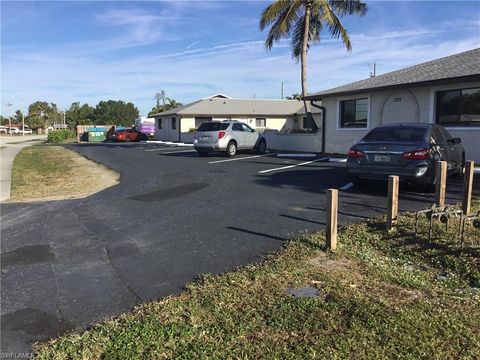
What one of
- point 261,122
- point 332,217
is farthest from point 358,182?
point 261,122

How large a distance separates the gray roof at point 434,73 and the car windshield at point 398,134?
18.9 ft

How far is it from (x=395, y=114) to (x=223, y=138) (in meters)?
7.18

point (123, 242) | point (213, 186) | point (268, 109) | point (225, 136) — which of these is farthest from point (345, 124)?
point (268, 109)

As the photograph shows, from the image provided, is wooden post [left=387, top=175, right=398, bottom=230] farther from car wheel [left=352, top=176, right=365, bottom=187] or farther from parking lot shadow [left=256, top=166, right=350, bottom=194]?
car wheel [left=352, top=176, right=365, bottom=187]

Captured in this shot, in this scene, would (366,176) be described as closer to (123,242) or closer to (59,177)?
(123,242)

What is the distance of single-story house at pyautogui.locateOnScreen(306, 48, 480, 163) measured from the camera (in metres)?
14.8

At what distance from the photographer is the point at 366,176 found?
9445 mm

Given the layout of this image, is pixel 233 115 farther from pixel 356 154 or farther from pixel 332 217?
pixel 332 217

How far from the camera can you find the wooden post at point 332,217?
18.2 ft

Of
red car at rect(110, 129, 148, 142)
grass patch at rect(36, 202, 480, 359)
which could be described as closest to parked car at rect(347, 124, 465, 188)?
grass patch at rect(36, 202, 480, 359)

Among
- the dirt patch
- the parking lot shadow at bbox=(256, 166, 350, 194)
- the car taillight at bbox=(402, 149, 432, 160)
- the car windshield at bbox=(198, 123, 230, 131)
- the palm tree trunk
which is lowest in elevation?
the dirt patch

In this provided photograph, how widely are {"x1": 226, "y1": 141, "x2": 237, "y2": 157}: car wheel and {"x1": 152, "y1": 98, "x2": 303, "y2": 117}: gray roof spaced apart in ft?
62.4

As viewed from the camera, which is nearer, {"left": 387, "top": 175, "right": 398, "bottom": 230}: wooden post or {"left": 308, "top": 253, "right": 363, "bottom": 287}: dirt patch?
{"left": 308, "top": 253, "right": 363, "bottom": 287}: dirt patch

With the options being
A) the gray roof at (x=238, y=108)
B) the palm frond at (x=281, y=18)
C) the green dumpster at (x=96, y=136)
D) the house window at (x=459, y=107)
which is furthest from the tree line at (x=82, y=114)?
the house window at (x=459, y=107)
